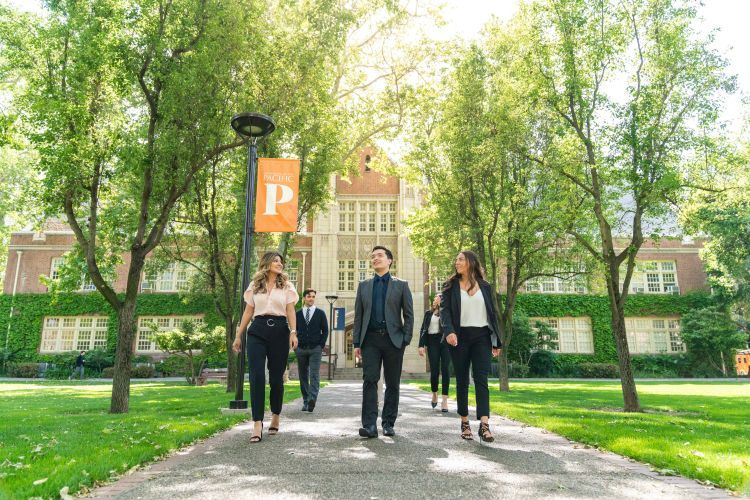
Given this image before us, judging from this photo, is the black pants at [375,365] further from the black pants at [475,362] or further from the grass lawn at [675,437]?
the grass lawn at [675,437]

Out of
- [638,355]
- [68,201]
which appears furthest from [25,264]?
[638,355]

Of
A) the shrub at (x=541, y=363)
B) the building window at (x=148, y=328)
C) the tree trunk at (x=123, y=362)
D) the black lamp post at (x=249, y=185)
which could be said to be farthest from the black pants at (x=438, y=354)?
the building window at (x=148, y=328)

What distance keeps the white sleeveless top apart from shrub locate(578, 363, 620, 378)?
2805 cm

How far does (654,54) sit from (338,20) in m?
8.30

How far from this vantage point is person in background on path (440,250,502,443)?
5375 mm

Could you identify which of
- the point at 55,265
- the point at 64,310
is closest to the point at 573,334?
the point at 64,310

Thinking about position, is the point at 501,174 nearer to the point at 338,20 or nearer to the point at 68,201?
the point at 338,20

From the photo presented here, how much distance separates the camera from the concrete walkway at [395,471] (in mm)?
3381

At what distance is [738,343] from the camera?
29.0 m

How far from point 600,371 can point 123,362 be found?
28334mm

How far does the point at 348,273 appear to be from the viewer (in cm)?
3228

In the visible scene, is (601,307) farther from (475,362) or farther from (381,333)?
(381,333)

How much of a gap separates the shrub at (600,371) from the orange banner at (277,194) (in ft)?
89.5

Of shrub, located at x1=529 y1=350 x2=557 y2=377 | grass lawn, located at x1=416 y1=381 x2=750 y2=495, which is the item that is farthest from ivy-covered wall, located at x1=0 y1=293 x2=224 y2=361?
grass lawn, located at x1=416 y1=381 x2=750 y2=495
